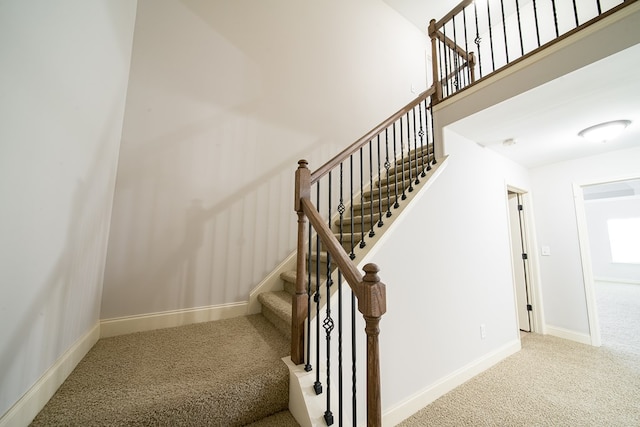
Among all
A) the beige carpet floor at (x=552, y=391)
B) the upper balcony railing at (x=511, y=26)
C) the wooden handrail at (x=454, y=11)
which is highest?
the upper balcony railing at (x=511, y=26)

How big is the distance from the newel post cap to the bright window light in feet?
35.4

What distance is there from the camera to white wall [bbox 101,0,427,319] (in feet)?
6.52

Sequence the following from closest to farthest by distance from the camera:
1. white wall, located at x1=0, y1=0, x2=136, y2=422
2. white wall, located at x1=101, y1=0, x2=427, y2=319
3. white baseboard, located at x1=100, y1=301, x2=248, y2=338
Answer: white wall, located at x1=0, y1=0, x2=136, y2=422 → white baseboard, located at x1=100, y1=301, x2=248, y2=338 → white wall, located at x1=101, y1=0, x2=427, y2=319

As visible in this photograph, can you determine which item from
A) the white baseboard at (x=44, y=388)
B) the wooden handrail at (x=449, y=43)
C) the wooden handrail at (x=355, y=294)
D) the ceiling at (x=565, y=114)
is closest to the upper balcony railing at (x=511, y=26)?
the wooden handrail at (x=449, y=43)

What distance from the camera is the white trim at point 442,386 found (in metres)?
1.67

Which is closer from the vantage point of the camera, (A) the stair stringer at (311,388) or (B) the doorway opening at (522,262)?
(A) the stair stringer at (311,388)

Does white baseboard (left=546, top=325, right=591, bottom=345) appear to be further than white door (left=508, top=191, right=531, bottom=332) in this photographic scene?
No

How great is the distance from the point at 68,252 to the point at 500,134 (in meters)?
3.60

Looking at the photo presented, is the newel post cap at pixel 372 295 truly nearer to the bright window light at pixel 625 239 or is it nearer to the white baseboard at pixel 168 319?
the white baseboard at pixel 168 319

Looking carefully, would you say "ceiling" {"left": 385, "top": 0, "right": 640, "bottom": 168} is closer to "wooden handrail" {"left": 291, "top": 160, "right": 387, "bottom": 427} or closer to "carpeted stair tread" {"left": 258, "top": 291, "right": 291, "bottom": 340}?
"wooden handrail" {"left": 291, "top": 160, "right": 387, "bottom": 427}

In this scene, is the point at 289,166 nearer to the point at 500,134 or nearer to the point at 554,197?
the point at 500,134

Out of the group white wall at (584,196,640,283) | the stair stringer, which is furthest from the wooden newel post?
white wall at (584,196,640,283)

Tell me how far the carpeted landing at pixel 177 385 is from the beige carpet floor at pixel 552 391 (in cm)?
110

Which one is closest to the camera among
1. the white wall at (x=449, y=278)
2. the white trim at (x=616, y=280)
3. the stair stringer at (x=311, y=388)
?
the stair stringer at (x=311, y=388)
